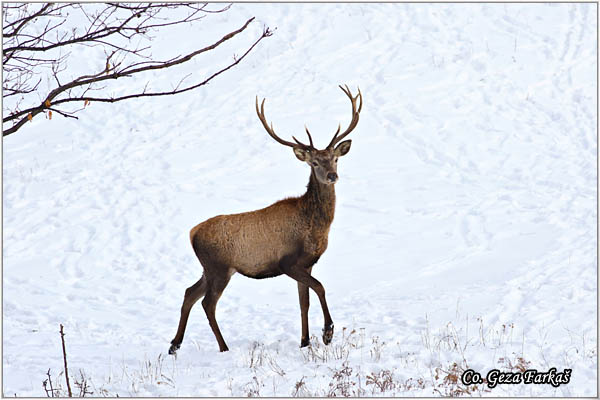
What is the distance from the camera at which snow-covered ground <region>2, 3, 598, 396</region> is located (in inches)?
287

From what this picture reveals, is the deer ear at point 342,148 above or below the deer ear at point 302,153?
above

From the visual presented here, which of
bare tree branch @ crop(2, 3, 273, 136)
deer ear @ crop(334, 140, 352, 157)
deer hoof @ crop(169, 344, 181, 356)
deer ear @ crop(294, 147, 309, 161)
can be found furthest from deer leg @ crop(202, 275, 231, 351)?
bare tree branch @ crop(2, 3, 273, 136)

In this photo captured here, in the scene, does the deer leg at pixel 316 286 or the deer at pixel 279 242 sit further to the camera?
the deer at pixel 279 242

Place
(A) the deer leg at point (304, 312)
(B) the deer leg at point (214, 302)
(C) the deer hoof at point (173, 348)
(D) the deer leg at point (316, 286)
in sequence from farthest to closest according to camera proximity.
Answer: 1. (C) the deer hoof at point (173, 348)
2. (B) the deer leg at point (214, 302)
3. (A) the deer leg at point (304, 312)
4. (D) the deer leg at point (316, 286)

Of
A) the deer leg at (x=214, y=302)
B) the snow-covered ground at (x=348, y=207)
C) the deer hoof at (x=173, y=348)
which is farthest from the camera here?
the deer hoof at (x=173, y=348)

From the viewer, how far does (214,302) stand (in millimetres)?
7715

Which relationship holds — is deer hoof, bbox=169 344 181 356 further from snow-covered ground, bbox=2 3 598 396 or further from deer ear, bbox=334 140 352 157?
deer ear, bbox=334 140 352 157

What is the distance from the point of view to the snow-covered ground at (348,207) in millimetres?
7277

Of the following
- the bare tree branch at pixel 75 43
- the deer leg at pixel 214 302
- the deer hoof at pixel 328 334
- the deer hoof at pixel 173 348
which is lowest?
the deer hoof at pixel 173 348

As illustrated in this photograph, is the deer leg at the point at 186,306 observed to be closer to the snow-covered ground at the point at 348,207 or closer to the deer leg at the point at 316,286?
the snow-covered ground at the point at 348,207

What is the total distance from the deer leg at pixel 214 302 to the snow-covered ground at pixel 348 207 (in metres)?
0.19

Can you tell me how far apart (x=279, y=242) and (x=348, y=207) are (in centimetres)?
618

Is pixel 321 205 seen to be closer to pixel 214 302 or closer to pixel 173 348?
Answer: pixel 214 302

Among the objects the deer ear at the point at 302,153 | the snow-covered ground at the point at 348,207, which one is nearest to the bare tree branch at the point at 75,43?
the deer ear at the point at 302,153
